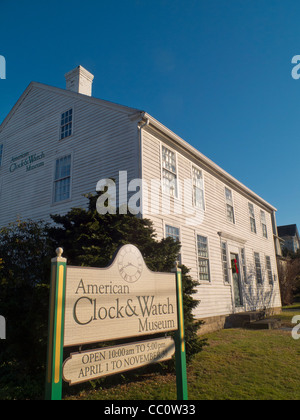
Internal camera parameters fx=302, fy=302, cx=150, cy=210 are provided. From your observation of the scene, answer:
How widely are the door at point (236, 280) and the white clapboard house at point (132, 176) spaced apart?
0.16ft

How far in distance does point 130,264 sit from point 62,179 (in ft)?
29.1

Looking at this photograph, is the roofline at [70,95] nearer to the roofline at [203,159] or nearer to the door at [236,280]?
the roofline at [203,159]

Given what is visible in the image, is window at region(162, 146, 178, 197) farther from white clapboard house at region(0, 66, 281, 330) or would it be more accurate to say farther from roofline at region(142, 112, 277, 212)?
roofline at region(142, 112, 277, 212)

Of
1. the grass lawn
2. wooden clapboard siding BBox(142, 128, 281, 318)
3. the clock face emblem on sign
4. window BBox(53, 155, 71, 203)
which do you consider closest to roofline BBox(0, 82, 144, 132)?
wooden clapboard siding BBox(142, 128, 281, 318)

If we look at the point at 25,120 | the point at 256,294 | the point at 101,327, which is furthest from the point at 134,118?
the point at 256,294

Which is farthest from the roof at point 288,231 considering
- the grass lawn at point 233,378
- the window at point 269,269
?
the grass lawn at point 233,378

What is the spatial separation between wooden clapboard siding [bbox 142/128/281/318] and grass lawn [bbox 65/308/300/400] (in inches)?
136

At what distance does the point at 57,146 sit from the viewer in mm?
12758

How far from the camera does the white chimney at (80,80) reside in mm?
13684

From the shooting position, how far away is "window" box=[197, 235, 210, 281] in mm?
12094

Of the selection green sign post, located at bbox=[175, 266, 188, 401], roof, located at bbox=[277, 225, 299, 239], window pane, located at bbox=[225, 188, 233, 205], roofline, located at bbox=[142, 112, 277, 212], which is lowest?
green sign post, located at bbox=[175, 266, 188, 401]

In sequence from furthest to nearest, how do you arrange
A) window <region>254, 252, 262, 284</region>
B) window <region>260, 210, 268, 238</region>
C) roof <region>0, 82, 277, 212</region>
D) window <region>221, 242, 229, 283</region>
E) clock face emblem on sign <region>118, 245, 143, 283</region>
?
window <region>260, 210, 268, 238</region>
window <region>254, 252, 262, 284</region>
window <region>221, 242, 229, 283</region>
roof <region>0, 82, 277, 212</region>
clock face emblem on sign <region>118, 245, 143, 283</region>

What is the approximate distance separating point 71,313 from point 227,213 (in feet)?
42.5

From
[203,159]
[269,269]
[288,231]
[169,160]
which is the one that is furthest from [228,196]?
[288,231]
